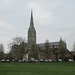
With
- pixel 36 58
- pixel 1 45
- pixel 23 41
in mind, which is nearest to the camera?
pixel 23 41

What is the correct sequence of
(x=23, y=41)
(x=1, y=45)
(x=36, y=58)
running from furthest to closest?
(x=1, y=45), (x=36, y=58), (x=23, y=41)

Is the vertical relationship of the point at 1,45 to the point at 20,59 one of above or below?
above

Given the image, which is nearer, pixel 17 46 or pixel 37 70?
pixel 37 70

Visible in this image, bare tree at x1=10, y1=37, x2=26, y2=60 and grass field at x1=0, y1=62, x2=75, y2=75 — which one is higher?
bare tree at x1=10, y1=37, x2=26, y2=60

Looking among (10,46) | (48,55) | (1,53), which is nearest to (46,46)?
(48,55)

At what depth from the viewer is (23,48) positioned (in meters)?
114

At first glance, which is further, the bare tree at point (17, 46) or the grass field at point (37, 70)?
the bare tree at point (17, 46)

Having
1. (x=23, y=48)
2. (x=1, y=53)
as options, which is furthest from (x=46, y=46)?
(x=1, y=53)

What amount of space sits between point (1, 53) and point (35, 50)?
24.5 m

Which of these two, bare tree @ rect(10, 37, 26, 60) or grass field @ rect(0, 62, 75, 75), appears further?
bare tree @ rect(10, 37, 26, 60)

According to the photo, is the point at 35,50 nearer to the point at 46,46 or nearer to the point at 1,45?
the point at 46,46

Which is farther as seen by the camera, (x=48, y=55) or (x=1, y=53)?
(x=1, y=53)

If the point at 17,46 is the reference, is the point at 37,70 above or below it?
below

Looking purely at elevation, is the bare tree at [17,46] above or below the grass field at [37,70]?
above
